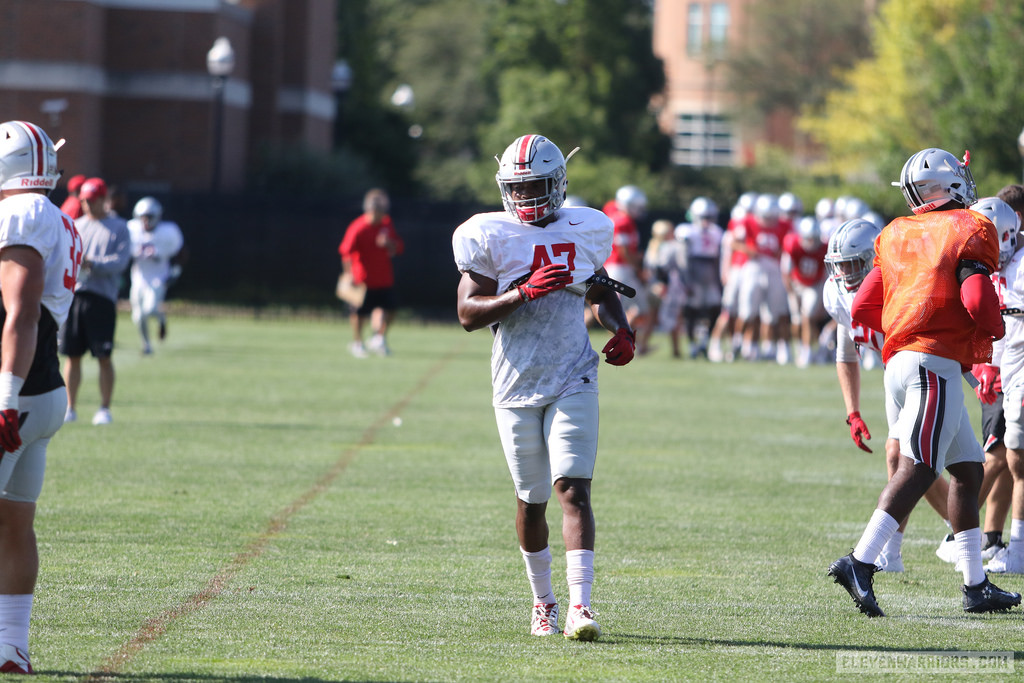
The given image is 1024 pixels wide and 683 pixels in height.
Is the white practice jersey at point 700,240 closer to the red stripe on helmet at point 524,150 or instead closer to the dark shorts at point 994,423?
the dark shorts at point 994,423

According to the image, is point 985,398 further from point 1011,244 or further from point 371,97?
point 371,97

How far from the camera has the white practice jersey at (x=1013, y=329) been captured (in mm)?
6637

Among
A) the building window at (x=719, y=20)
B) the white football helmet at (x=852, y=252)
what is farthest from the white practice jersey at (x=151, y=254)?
the building window at (x=719, y=20)

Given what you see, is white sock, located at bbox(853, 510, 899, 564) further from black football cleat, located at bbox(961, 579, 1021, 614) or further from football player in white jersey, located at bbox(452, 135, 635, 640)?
football player in white jersey, located at bbox(452, 135, 635, 640)

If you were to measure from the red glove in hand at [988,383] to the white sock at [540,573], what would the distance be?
2.40 metres

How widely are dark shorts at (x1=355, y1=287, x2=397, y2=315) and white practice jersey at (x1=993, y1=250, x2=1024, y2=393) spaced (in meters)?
13.0

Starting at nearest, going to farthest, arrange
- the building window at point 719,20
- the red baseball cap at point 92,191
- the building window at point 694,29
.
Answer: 1. the red baseball cap at point 92,191
2. the building window at point 719,20
3. the building window at point 694,29

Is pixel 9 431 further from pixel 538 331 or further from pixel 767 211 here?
pixel 767 211

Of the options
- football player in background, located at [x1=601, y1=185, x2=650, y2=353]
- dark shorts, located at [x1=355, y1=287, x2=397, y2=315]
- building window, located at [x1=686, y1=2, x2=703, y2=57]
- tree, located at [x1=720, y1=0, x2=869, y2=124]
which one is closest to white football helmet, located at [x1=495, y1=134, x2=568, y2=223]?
football player in background, located at [x1=601, y1=185, x2=650, y2=353]

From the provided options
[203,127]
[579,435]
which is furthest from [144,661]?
[203,127]

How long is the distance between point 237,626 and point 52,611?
2.56 ft

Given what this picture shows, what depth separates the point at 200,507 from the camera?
8.20 metres

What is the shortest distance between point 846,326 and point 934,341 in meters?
1.13

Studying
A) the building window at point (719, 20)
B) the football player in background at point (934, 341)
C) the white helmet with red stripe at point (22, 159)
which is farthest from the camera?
the building window at point (719, 20)
